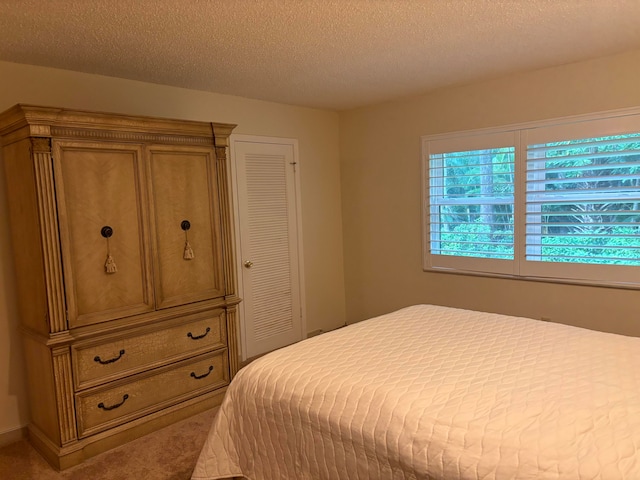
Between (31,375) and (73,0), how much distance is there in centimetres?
215

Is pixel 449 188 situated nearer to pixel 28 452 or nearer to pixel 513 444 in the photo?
pixel 513 444

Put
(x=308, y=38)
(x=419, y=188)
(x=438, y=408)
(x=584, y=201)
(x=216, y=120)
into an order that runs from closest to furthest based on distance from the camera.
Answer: (x=438, y=408) < (x=308, y=38) < (x=584, y=201) < (x=216, y=120) < (x=419, y=188)

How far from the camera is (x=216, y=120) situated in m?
3.78

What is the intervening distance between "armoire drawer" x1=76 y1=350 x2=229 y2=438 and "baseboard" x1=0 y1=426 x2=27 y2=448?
2.04 ft

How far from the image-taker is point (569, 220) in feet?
11.0

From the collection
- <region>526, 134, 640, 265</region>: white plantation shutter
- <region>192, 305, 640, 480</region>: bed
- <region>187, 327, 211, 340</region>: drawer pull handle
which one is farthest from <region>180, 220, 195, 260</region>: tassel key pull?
<region>526, 134, 640, 265</region>: white plantation shutter

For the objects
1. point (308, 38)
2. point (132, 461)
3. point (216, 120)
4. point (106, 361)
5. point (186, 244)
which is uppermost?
point (308, 38)

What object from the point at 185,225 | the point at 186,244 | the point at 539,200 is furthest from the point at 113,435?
the point at 539,200

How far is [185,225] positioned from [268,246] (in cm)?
128

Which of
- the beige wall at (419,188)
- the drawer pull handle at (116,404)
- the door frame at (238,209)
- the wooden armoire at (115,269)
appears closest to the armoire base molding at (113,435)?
the wooden armoire at (115,269)

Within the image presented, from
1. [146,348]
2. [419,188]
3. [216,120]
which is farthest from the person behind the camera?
[419,188]

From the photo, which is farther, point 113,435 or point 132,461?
point 113,435

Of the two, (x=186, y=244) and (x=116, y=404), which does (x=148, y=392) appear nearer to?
(x=116, y=404)

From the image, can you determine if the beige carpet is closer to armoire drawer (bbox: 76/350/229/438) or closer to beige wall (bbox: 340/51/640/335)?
armoire drawer (bbox: 76/350/229/438)
